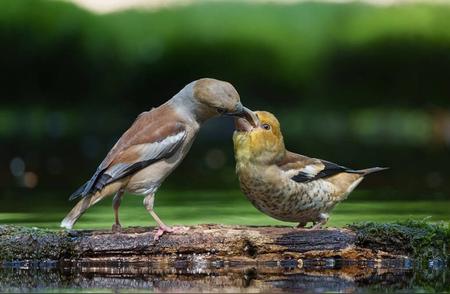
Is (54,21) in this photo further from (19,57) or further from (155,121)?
(155,121)

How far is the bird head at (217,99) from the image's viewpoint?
10.8 metres

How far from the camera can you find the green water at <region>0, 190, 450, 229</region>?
42.7ft

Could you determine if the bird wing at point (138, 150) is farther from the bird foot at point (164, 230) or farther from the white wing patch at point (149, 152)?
the bird foot at point (164, 230)

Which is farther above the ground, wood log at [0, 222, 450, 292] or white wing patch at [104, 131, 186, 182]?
white wing patch at [104, 131, 186, 182]

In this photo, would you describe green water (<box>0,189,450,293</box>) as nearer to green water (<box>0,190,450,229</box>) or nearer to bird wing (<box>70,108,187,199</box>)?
green water (<box>0,190,450,229</box>)

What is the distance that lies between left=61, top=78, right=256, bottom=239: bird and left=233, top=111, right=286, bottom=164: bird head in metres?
0.18

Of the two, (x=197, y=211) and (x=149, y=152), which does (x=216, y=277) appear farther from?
(x=197, y=211)

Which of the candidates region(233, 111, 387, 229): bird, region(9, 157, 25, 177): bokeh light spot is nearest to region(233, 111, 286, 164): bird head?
region(233, 111, 387, 229): bird

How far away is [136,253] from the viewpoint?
10414 mm

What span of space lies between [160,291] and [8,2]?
65.0 feet

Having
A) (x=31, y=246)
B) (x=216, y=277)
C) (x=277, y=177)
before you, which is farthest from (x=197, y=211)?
(x=216, y=277)

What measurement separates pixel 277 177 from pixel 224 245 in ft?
2.86

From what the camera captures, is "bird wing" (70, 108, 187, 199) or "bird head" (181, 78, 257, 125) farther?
"bird head" (181, 78, 257, 125)

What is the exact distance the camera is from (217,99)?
1088 cm
